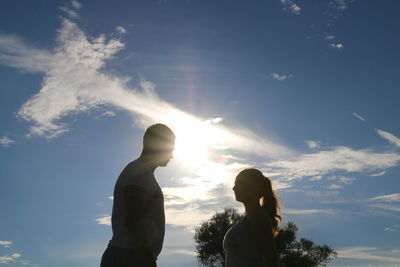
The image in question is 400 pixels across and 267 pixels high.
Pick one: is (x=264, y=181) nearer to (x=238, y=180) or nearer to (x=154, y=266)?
(x=238, y=180)

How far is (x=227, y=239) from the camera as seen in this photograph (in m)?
4.86

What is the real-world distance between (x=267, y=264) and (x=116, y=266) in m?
1.56

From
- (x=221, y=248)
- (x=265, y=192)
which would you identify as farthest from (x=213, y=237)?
(x=265, y=192)

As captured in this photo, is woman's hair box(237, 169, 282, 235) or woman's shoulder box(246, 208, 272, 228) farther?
woman's hair box(237, 169, 282, 235)

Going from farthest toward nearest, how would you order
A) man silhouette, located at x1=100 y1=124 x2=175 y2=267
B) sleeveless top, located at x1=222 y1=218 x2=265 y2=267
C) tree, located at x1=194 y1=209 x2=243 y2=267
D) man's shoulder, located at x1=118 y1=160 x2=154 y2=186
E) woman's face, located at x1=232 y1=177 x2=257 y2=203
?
tree, located at x1=194 y1=209 x2=243 y2=267, woman's face, located at x1=232 y1=177 x2=257 y2=203, sleeveless top, located at x1=222 y1=218 x2=265 y2=267, man's shoulder, located at x1=118 y1=160 x2=154 y2=186, man silhouette, located at x1=100 y1=124 x2=175 y2=267

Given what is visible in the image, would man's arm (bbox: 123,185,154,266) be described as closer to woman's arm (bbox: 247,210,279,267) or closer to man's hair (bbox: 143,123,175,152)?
man's hair (bbox: 143,123,175,152)

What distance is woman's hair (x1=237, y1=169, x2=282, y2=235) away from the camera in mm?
4832

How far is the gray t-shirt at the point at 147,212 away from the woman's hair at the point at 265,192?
3.53 feet

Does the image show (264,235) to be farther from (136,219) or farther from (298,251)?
(298,251)

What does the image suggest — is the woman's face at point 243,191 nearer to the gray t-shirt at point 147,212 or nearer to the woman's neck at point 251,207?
the woman's neck at point 251,207

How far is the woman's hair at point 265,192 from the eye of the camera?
483 centimetres

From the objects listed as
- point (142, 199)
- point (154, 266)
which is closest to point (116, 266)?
point (154, 266)

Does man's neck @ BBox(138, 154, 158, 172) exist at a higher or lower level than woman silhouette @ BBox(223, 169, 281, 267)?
higher

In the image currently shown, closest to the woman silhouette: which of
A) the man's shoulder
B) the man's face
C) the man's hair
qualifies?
the man's face
